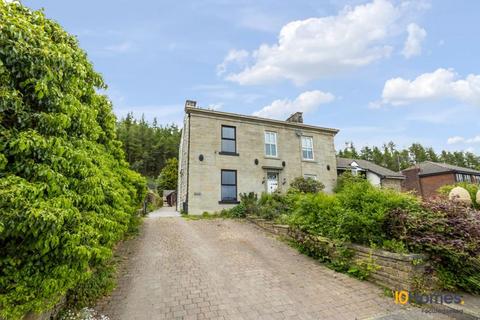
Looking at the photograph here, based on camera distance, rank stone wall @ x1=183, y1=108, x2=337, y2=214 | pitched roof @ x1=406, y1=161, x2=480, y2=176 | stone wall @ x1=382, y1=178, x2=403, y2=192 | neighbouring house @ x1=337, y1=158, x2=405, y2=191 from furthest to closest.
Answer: pitched roof @ x1=406, y1=161, x2=480, y2=176
stone wall @ x1=382, y1=178, x2=403, y2=192
neighbouring house @ x1=337, y1=158, x2=405, y2=191
stone wall @ x1=183, y1=108, x2=337, y2=214

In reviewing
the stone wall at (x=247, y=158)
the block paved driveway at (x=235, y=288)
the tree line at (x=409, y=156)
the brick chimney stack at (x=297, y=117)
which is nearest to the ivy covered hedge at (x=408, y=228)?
the block paved driveway at (x=235, y=288)

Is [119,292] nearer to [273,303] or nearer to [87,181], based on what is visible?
[87,181]

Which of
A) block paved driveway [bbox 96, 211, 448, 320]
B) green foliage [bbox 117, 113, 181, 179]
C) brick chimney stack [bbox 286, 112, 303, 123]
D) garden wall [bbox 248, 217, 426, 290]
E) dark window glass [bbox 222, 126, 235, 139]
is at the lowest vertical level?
block paved driveway [bbox 96, 211, 448, 320]

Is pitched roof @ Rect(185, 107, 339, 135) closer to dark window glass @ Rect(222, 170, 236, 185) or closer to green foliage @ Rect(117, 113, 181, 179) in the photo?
dark window glass @ Rect(222, 170, 236, 185)

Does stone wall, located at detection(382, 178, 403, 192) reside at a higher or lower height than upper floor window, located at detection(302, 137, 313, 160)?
lower

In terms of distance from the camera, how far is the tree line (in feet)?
172

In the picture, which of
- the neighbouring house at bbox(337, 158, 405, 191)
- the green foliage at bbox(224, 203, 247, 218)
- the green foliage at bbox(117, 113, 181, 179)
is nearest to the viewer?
the green foliage at bbox(224, 203, 247, 218)

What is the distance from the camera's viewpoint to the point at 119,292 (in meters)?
3.88

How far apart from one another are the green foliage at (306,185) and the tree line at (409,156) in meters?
40.9

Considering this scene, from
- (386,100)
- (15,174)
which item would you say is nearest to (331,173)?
(386,100)

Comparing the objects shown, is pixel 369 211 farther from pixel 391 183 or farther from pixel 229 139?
pixel 391 183

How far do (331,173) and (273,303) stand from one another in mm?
13706

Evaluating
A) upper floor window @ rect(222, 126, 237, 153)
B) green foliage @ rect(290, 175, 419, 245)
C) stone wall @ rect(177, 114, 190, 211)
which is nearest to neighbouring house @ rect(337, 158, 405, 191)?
upper floor window @ rect(222, 126, 237, 153)

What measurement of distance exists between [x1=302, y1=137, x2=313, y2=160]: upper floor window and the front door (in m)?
2.56
